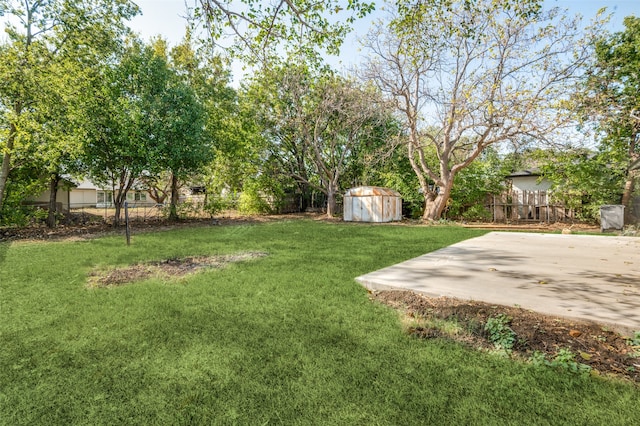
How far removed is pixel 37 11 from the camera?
943 centimetres

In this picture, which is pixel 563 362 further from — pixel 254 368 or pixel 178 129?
pixel 178 129

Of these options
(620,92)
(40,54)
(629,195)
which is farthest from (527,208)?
(40,54)

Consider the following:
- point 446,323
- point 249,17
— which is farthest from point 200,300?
point 249,17

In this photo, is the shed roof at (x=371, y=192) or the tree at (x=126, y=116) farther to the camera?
the shed roof at (x=371, y=192)

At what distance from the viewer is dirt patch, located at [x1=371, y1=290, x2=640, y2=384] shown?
6.89ft

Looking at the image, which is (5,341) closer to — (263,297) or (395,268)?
(263,297)

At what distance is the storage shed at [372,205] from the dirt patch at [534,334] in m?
12.0

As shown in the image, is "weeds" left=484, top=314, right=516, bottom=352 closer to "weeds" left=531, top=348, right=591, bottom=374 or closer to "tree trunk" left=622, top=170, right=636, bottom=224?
"weeds" left=531, top=348, right=591, bottom=374

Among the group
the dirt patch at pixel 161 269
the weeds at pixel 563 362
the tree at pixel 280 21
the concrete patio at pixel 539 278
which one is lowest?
the weeds at pixel 563 362

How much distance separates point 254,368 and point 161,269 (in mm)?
3754

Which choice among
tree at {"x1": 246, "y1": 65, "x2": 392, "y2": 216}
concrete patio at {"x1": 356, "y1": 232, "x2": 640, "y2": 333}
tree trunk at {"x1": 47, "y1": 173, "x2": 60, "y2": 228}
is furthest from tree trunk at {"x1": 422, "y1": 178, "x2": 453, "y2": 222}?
tree trunk at {"x1": 47, "y1": 173, "x2": 60, "y2": 228}

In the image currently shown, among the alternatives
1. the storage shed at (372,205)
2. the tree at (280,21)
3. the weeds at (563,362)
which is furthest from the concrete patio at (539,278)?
the storage shed at (372,205)

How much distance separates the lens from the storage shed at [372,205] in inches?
595

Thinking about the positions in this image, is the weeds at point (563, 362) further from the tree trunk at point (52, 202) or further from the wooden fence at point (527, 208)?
the wooden fence at point (527, 208)
